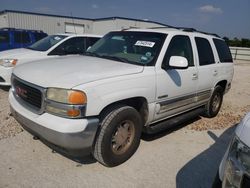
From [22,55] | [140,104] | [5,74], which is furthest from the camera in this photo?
[22,55]

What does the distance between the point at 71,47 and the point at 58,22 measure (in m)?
20.0

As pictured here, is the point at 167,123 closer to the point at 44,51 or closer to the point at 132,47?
the point at 132,47

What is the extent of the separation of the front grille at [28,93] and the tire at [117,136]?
2.73 ft

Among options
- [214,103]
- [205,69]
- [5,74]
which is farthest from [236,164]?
[5,74]

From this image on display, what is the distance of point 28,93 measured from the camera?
10.3 ft

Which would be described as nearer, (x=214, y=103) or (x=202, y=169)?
(x=202, y=169)

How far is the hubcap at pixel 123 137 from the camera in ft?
10.9

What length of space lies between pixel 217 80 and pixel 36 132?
13.3 feet

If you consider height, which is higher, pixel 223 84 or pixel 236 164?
pixel 236 164

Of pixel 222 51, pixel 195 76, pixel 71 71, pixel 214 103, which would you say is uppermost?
pixel 222 51

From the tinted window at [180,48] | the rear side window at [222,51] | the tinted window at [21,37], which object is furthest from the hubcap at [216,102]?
the tinted window at [21,37]

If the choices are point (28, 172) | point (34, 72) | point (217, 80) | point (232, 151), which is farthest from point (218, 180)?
point (217, 80)

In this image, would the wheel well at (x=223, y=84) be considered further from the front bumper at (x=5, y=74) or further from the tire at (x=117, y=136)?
the front bumper at (x=5, y=74)

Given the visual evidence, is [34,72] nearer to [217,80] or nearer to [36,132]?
[36,132]
